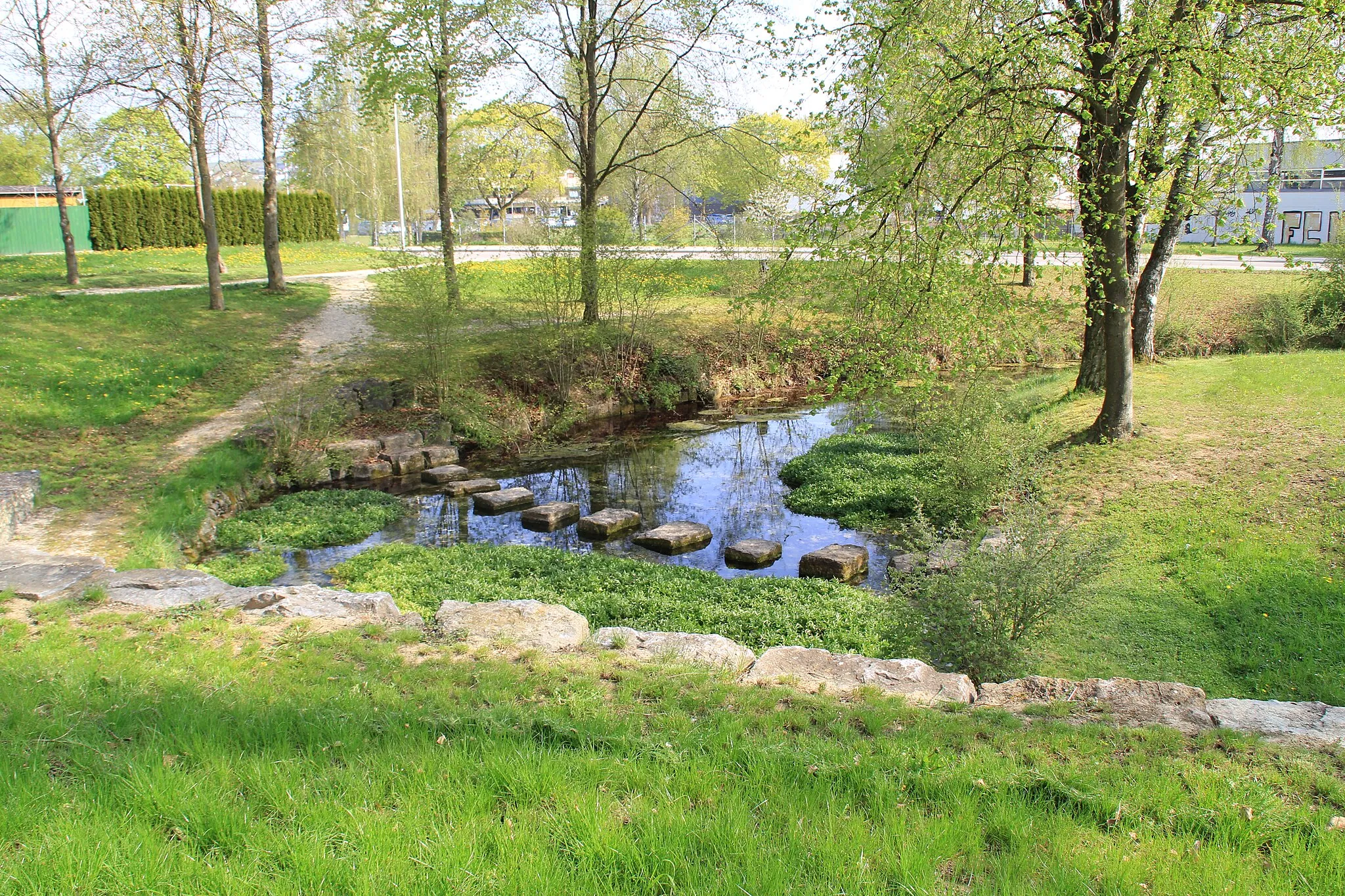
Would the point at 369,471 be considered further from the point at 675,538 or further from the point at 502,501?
the point at 675,538

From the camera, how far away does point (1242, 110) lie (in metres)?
8.02

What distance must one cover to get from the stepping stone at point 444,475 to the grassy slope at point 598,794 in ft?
25.0

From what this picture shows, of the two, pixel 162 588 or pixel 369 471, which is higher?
pixel 162 588

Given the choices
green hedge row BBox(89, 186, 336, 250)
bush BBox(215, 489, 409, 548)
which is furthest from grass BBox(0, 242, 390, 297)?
bush BBox(215, 489, 409, 548)

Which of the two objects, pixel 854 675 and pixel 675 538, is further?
pixel 675 538

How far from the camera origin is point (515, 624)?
5699mm

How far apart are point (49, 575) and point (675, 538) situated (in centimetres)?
574

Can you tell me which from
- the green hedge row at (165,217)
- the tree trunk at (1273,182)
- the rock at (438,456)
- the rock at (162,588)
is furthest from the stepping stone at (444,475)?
the green hedge row at (165,217)

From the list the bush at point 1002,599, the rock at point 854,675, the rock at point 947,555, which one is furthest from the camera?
the rock at point 947,555

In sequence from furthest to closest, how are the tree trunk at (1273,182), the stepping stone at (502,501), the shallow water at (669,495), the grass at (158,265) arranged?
the grass at (158,265)
the stepping stone at (502,501)
the shallow water at (669,495)
the tree trunk at (1273,182)

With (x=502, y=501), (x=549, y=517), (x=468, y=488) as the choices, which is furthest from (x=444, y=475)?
(x=549, y=517)

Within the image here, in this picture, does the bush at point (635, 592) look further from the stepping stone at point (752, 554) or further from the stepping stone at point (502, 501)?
the stepping stone at point (502, 501)

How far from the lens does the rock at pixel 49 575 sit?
5.83 m

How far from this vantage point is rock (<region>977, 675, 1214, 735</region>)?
430 centimetres
